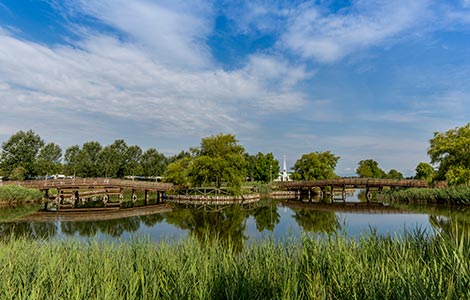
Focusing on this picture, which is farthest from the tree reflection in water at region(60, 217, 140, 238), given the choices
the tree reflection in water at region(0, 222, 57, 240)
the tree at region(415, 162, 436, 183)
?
the tree at region(415, 162, 436, 183)

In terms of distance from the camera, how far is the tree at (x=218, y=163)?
3403 centimetres

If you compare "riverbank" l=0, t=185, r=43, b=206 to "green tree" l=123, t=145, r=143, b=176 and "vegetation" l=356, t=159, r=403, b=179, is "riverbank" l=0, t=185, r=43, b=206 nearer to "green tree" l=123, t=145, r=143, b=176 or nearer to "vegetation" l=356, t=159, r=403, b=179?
"green tree" l=123, t=145, r=143, b=176

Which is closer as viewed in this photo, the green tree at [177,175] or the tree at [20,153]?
the green tree at [177,175]

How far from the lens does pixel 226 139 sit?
3691 cm

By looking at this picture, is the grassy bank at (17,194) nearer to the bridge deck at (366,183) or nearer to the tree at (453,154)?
the bridge deck at (366,183)

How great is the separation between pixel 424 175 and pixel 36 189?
189 feet

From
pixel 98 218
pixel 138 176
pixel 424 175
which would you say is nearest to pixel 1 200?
pixel 98 218

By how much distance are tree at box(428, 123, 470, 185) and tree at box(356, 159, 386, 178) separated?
34.1 metres

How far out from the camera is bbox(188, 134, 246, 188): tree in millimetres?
34031

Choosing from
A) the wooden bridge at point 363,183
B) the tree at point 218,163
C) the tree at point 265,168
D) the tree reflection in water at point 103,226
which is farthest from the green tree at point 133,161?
the tree reflection in water at point 103,226

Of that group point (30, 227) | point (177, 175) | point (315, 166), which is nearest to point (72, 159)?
point (177, 175)

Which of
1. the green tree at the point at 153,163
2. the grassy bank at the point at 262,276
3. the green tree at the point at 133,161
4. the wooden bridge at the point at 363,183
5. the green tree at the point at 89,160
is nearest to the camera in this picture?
the grassy bank at the point at 262,276

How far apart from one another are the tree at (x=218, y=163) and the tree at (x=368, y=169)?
37900 mm

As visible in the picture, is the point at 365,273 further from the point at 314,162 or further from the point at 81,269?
the point at 314,162
